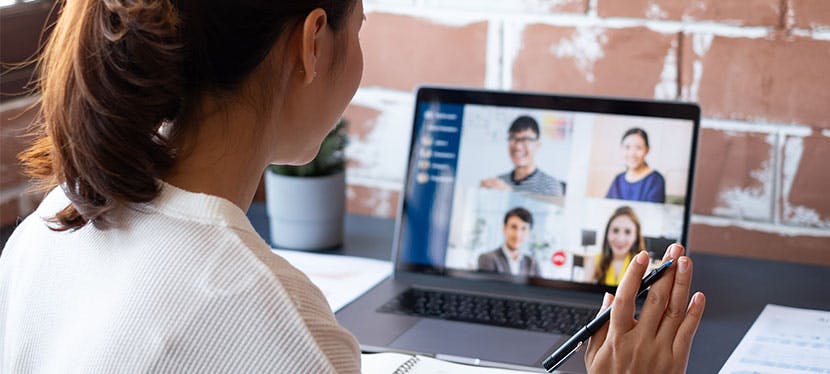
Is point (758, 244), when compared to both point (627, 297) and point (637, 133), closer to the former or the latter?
point (637, 133)

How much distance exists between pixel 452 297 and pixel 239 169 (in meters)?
0.54

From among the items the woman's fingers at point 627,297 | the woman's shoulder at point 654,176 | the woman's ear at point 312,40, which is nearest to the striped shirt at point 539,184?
the woman's shoulder at point 654,176

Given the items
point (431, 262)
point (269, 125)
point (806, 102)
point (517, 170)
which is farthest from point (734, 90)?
point (269, 125)

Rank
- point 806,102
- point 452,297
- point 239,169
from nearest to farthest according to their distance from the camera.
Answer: point 239,169, point 452,297, point 806,102

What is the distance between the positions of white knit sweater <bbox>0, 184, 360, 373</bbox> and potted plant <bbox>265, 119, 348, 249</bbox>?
685mm

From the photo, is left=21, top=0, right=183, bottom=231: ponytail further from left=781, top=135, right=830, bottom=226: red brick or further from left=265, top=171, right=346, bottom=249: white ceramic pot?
left=781, top=135, right=830, bottom=226: red brick

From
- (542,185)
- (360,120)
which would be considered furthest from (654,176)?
(360,120)

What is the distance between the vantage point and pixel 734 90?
1.52 metres

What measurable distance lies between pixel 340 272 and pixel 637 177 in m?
0.40

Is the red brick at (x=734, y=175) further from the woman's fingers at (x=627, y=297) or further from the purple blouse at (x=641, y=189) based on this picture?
the woman's fingers at (x=627, y=297)

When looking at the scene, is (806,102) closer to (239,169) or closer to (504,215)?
(504,215)

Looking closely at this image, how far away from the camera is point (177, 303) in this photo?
0.76 metres

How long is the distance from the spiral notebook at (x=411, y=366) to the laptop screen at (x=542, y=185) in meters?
0.29

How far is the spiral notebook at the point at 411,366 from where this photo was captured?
1.08 metres
